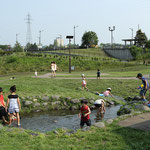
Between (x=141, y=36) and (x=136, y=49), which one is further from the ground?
(x=141, y=36)

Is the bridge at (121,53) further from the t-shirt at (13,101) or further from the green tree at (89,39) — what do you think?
the t-shirt at (13,101)

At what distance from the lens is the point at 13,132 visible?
795 centimetres

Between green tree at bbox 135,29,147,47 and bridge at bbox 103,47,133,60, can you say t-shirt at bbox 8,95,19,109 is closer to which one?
bridge at bbox 103,47,133,60

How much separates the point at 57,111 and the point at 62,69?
122 ft

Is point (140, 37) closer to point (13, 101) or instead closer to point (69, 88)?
point (69, 88)

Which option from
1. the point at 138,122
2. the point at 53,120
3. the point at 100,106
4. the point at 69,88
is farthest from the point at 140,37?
the point at 138,122

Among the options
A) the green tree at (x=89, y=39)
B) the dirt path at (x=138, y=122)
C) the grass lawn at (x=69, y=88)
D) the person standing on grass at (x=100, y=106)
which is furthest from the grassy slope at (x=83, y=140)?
the green tree at (x=89, y=39)

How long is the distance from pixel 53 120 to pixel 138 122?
5099 mm

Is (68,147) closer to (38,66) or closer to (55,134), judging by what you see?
(55,134)

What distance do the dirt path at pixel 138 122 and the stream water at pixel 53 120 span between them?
2.51 m

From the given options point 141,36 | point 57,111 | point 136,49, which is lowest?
point 57,111

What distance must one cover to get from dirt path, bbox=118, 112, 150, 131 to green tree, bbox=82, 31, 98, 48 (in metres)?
104

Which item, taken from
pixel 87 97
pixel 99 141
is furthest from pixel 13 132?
pixel 87 97

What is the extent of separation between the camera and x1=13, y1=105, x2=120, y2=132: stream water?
10945 millimetres
